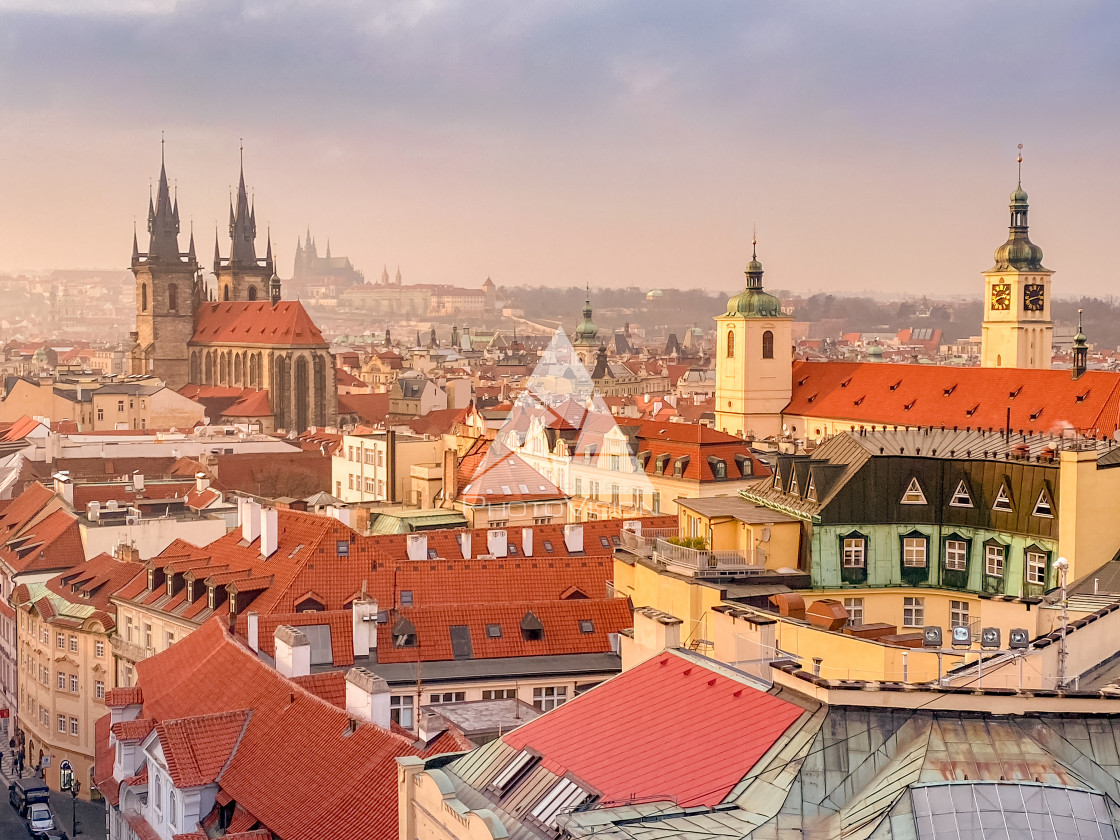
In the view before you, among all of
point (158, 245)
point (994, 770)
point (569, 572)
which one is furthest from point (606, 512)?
point (158, 245)

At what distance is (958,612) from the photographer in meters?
28.0

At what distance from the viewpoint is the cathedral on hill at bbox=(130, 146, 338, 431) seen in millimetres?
124812

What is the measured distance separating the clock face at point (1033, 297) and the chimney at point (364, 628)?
6125cm

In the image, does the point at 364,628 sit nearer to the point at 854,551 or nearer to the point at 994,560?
the point at 854,551

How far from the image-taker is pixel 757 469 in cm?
5200

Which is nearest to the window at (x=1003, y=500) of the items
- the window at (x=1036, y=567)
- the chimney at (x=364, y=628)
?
the window at (x=1036, y=567)

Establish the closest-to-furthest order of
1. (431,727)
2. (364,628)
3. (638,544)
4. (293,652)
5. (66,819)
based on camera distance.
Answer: (431,727)
(293,652)
(364,628)
(638,544)
(66,819)

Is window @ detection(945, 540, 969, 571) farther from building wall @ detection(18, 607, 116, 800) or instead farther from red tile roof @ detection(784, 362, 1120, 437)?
red tile roof @ detection(784, 362, 1120, 437)

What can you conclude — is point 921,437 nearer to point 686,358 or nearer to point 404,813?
point 404,813

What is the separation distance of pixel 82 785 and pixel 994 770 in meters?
29.5

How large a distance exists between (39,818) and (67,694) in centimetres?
556

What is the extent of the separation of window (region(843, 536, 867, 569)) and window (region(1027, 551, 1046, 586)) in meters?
2.72

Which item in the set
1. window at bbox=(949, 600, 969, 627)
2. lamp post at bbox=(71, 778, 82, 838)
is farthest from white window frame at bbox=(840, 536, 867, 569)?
lamp post at bbox=(71, 778, 82, 838)

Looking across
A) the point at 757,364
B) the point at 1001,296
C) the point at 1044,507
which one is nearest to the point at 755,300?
the point at 757,364
